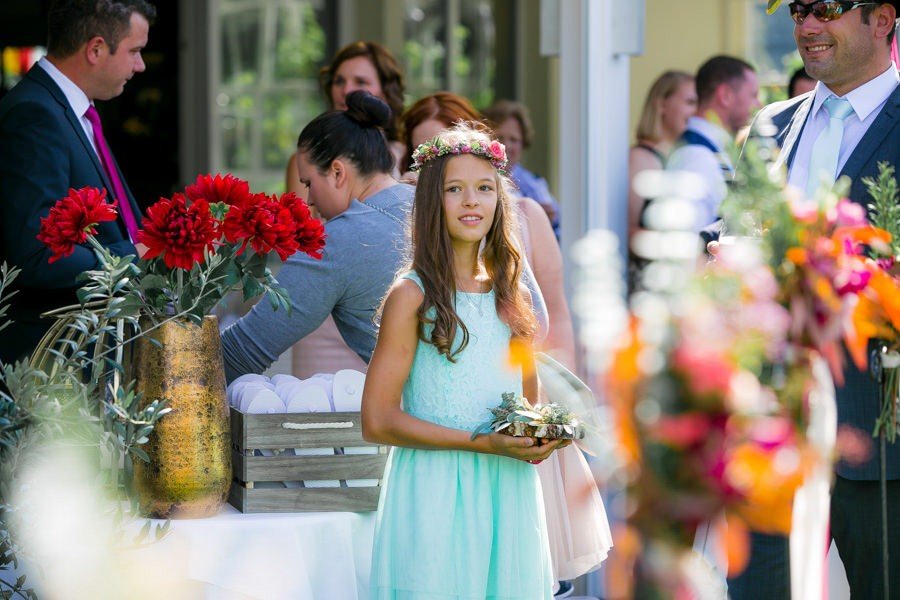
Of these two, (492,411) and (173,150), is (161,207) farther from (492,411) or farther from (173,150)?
(173,150)

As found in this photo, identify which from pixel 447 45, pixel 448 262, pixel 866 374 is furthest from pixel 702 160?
pixel 447 45

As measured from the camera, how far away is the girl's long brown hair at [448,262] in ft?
9.03

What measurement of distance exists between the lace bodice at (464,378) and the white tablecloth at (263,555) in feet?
1.01

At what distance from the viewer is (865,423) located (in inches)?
Result: 114

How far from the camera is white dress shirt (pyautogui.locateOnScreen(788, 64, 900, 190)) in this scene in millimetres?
3053

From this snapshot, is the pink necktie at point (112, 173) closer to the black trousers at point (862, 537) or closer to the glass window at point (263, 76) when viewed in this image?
the black trousers at point (862, 537)

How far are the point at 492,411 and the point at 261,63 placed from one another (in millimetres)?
6275

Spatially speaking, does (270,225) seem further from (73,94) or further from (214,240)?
(73,94)

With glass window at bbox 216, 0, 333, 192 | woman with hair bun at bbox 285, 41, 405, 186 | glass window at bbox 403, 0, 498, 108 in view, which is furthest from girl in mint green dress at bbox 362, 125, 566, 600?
glass window at bbox 216, 0, 333, 192

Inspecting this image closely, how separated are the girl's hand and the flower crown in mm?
657

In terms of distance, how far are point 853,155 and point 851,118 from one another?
14 centimetres

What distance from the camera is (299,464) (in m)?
2.80

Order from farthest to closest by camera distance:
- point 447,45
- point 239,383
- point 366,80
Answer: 1. point 447,45
2. point 366,80
3. point 239,383

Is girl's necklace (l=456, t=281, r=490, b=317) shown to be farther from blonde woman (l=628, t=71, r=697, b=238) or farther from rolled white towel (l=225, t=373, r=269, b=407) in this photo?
blonde woman (l=628, t=71, r=697, b=238)
